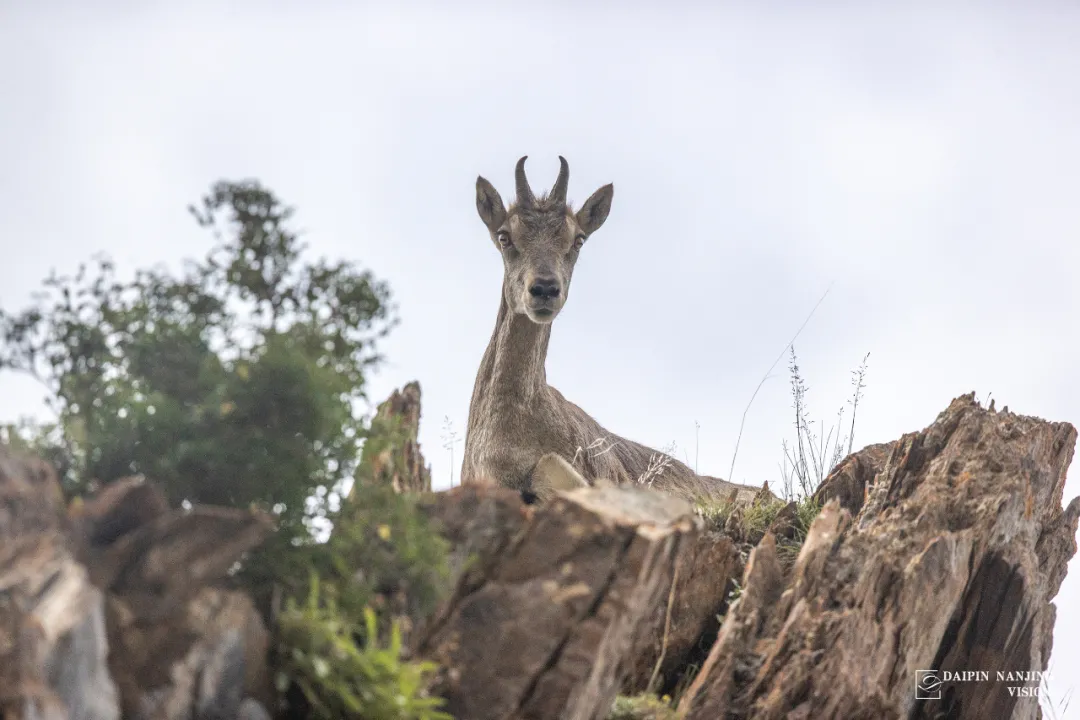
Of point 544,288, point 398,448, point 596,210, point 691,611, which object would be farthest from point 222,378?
point 596,210

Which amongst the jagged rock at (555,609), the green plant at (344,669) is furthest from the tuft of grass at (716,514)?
the green plant at (344,669)

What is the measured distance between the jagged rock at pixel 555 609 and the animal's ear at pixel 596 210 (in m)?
7.30

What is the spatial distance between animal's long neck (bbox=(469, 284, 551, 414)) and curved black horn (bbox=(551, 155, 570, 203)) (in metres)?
1.31

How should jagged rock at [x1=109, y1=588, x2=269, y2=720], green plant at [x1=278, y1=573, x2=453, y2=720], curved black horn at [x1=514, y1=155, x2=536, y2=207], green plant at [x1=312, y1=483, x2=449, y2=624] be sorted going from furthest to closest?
curved black horn at [x1=514, y1=155, x2=536, y2=207]
green plant at [x1=312, y1=483, x2=449, y2=624]
green plant at [x1=278, y1=573, x2=453, y2=720]
jagged rock at [x1=109, y1=588, x2=269, y2=720]

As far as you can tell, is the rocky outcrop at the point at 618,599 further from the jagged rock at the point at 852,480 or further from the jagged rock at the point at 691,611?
the jagged rock at the point at 852,480

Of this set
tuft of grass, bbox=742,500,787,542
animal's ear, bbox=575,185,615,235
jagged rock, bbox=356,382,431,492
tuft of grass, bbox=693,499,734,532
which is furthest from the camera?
animal's ear, bbox=575,185,615,235

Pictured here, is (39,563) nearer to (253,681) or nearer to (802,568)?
(253,681)

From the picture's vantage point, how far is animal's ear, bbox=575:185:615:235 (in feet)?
37.6

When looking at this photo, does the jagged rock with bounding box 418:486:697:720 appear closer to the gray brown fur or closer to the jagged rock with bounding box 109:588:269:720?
the jagged rock with bounding box 109:588:269:720

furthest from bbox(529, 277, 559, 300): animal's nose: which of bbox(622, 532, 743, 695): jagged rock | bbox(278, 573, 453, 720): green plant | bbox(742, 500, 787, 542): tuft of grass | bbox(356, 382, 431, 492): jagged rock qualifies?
bbox(278, 573, 453, 720): green plant

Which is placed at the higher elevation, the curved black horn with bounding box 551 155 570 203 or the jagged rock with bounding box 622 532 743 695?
the curved black horn with bounding box 551 155 570 203

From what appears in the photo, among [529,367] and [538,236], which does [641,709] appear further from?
[538,236]

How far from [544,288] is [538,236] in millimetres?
1003

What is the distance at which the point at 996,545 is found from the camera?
6.57 meters
